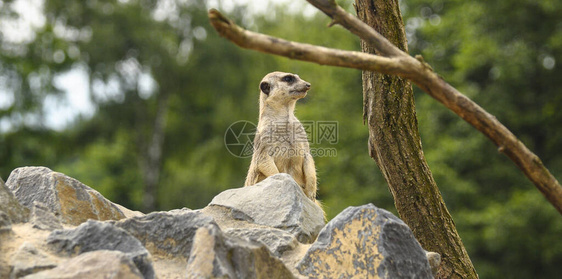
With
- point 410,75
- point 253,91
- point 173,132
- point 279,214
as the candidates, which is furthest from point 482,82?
point 410,75

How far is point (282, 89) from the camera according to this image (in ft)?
21.1

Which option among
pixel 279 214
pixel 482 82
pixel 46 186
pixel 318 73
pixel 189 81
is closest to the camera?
pixel 46 186

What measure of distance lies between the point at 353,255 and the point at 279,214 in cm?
106

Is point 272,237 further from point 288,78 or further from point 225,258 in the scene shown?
point 288,78

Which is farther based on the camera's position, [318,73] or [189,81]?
[318,73]

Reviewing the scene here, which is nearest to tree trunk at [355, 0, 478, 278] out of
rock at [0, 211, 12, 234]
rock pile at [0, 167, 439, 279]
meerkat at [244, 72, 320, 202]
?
rock pile at [0, 167, 439, 279]

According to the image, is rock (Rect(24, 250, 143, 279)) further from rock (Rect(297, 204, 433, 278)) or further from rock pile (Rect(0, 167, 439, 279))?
rock (Rect(297, 204, 433, 278))

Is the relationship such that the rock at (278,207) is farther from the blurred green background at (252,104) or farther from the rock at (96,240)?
the blurred green background at (252,104)

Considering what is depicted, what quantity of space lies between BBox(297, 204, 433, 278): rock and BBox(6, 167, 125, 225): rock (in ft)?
4.47

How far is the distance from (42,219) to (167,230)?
2.14ft

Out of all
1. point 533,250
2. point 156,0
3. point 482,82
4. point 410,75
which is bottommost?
point 533,250

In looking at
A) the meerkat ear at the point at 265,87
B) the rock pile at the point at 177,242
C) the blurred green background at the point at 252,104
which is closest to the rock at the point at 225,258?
the rock pile at the point at 177,242

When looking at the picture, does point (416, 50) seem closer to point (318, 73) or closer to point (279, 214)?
point (318, 73)

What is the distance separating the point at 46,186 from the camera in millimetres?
3998
